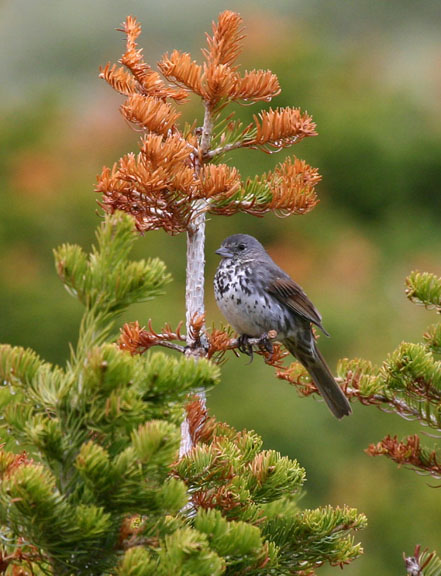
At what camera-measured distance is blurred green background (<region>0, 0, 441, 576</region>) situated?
9391 mm

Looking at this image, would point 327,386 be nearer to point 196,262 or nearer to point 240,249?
point 240,249

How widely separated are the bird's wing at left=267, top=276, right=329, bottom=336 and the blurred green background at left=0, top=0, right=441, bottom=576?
4.55 meters

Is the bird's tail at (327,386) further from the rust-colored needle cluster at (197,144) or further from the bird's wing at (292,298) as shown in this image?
the rust-colored needle cluster at (197,144)

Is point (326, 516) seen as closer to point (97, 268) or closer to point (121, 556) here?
point (121, 556)

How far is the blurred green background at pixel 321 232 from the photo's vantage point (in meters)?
9.39

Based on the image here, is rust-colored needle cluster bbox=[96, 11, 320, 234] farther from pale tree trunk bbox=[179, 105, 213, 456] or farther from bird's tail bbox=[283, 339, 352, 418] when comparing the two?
bird's tail bbox=[283, 339, 352, 418]

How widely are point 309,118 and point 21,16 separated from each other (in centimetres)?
2679

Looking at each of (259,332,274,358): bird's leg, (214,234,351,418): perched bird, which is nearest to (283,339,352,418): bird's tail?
(214,234,351,418): perched bird

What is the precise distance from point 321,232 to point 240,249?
10.5m

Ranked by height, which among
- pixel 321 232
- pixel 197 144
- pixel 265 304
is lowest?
pixel 265 304

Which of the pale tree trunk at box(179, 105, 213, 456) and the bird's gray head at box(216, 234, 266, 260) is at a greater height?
the bird's gray head at box(216, 234, 266, 260)

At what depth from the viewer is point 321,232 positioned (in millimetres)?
13797

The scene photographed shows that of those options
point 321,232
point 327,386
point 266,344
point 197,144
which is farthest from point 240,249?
point 321,232

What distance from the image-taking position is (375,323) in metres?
A: 12.2
